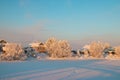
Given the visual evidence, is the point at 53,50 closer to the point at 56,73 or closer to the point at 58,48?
the point at 58,48

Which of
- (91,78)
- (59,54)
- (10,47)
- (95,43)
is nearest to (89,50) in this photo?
(95,43)

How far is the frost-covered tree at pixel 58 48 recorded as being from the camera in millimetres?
34531

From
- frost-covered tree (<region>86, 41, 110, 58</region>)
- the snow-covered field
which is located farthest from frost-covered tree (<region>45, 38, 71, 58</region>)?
the snow-covered field

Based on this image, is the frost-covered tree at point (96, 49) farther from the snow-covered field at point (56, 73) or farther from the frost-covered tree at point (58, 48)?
the snow-covered field at point (56, 73)

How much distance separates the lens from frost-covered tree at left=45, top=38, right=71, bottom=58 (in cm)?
3453

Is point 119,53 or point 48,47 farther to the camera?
point 119,53

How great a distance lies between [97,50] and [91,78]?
1087 inches

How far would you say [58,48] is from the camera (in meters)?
34.8

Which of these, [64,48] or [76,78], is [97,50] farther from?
[76,78]

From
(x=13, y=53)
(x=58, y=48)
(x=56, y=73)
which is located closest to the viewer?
(x=56, y=73)

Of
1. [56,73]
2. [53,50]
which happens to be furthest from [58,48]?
[56,73]

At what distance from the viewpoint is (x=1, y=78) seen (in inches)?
410

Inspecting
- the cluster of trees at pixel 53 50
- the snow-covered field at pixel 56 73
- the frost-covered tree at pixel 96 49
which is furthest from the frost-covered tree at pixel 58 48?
the snow-covered field at pixel 56 73

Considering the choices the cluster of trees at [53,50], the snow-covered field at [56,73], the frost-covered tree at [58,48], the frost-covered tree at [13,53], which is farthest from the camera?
the frost-covered tree at [58,48]
